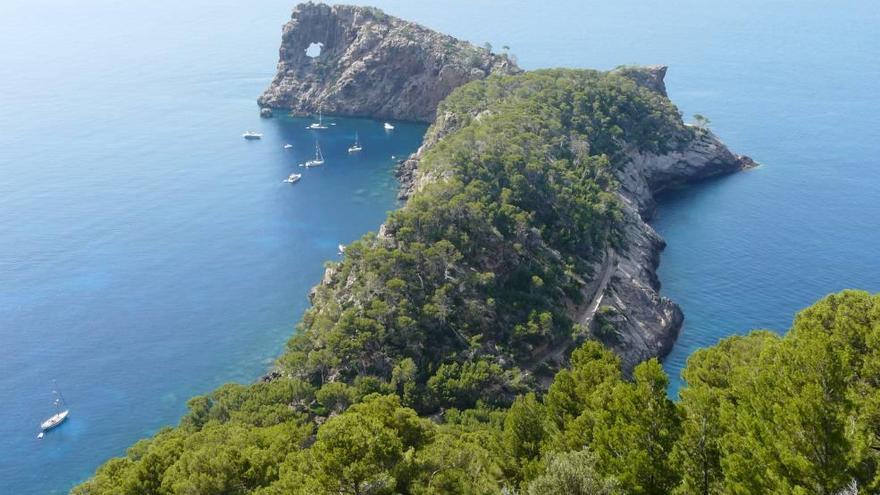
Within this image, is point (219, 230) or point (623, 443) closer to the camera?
point (623, 443)

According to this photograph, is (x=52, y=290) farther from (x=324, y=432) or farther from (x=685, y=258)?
(x=685, y=258)

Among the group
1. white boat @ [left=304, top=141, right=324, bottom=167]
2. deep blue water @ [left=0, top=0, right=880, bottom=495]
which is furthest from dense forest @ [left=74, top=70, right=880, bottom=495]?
white boat @ [left=304, top=141, right=324, bottom=167]

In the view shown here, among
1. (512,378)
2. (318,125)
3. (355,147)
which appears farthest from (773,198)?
(318,125)

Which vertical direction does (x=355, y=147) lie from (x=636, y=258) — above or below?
below

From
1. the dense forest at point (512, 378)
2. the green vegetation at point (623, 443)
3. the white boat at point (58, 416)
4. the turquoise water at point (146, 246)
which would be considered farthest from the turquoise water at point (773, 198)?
the white boat at point (58, 416)

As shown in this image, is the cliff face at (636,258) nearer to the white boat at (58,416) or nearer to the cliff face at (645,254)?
the cliff face at (645,254)

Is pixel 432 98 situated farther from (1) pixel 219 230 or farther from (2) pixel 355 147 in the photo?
(1) pixel 219 230
